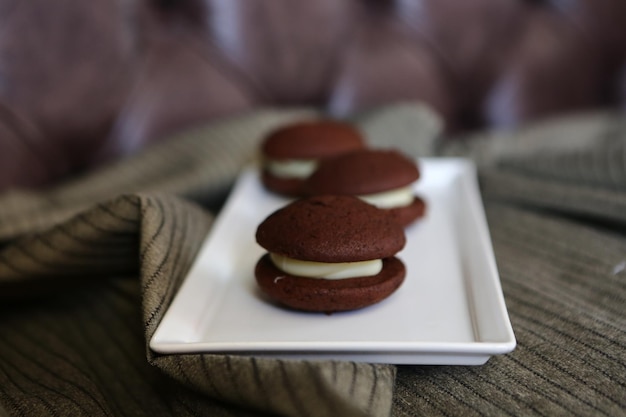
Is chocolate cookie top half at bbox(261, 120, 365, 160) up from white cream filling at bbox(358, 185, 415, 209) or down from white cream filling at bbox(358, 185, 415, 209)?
up

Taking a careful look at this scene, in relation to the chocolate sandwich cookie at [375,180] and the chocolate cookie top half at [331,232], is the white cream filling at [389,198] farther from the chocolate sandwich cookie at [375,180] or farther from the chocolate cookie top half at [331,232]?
the chocolate cookie top half at [331,232]

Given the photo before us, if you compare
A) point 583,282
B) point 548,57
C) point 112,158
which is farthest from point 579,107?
point 112,158

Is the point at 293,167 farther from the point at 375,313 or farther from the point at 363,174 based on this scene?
the point at 375,313

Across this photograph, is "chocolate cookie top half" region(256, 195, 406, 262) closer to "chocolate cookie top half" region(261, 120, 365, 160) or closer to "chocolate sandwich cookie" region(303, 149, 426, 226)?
"chocolate sandwich cookie" region(303, 149, 426, 226)

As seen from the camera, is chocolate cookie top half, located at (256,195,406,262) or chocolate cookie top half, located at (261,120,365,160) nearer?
chocolate cookie top half, located at (256,195,406,262)

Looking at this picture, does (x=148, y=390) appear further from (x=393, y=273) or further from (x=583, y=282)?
(x=583, y=282)

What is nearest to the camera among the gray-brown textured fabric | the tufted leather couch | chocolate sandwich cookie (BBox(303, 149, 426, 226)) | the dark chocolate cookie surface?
the gray-brown textured fabric

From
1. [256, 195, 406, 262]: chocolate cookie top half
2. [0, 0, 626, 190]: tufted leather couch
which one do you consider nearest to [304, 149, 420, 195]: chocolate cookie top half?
[256, 195, 406, 262]: chocolate cookie top half
